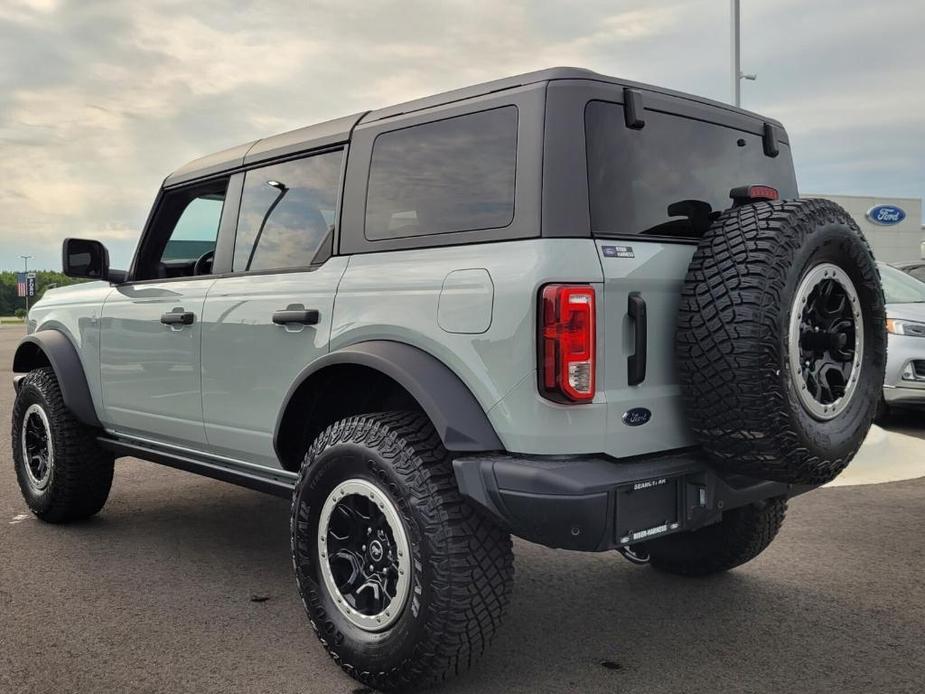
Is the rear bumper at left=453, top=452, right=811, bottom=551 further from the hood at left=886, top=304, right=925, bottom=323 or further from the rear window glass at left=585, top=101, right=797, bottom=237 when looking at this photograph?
the hood at left=886, top=304, right=925, bottom=323

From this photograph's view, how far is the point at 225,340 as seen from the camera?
3.96 m

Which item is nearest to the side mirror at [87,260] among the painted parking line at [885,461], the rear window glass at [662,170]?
the rear window glass at [662,170]

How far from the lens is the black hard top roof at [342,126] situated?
118 inches

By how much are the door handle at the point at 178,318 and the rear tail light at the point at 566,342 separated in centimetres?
210

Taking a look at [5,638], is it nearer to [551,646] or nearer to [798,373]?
[551,646]

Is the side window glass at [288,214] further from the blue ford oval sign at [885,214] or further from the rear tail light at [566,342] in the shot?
the blue ford oval sign at [885,214]

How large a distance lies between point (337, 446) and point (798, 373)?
159cm

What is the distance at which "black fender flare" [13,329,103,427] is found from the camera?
5098mm

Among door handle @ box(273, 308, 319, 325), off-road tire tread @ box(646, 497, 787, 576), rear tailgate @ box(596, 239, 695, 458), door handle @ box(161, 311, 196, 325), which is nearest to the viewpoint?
rear tailgate @ box(596, 239, 695, 458)

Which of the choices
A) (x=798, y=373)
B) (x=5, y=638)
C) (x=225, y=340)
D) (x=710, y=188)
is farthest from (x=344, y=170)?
(x=5, y=638)

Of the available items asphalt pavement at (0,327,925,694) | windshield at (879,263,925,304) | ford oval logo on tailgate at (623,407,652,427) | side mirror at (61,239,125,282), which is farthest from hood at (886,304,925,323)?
side mirror at (61,239,125,282)

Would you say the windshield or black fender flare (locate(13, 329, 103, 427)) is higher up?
the windshield

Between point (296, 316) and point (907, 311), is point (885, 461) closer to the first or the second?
point (907, 311)

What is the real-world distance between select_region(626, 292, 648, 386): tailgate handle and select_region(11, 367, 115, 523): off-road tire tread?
12.0 ft
